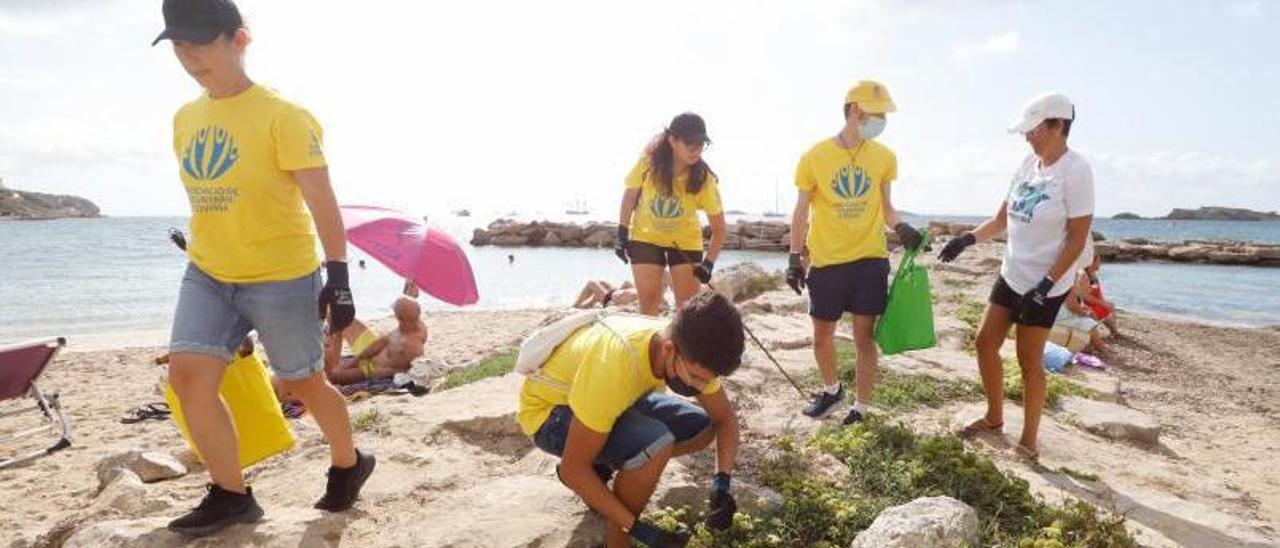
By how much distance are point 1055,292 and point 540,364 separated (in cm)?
274

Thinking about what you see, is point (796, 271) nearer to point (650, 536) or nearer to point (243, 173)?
point (650, 536)

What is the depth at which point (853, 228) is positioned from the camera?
4.62 meters

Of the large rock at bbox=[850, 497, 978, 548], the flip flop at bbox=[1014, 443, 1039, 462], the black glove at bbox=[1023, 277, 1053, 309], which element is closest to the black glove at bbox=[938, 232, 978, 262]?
the black glove at bbox=[1023, 277, 1053, 309]

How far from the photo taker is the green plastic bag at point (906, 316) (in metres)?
4.65

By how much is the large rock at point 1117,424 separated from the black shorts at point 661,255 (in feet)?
9.41

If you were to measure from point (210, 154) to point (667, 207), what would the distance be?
301 centimetres

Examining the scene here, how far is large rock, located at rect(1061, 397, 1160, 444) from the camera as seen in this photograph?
5348 mm

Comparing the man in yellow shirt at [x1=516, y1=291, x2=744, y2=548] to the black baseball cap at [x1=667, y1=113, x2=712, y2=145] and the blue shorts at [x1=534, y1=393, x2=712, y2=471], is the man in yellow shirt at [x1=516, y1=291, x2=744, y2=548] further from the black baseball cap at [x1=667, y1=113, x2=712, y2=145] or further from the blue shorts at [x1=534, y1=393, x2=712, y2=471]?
the black baseball cap at [x1=667, y1=113, x2=712, y2=145]

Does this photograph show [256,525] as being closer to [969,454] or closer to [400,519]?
[400,519]

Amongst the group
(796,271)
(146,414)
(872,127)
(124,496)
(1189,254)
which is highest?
(872,127)

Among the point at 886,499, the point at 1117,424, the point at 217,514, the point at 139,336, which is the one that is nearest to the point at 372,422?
the point at 217,514

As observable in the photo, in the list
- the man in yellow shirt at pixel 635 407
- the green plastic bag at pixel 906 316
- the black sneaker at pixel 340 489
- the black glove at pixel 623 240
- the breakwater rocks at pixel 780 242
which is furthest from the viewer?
the breakwater rocks at pixel 780 242

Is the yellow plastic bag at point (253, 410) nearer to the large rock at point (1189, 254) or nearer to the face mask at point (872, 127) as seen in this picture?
A: the face mask at point (872, 127)

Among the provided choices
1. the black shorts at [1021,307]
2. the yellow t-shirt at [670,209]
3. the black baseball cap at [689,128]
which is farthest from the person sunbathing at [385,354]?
the black shorts at [1021,307]
